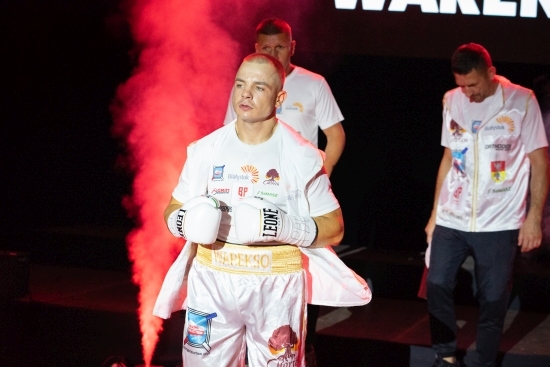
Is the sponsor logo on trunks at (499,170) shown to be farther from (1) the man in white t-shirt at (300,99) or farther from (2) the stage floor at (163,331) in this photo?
(2) the stage floor at (163,331)

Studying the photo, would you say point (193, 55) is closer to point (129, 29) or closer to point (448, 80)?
point (129, 29)

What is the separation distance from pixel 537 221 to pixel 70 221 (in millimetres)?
4833

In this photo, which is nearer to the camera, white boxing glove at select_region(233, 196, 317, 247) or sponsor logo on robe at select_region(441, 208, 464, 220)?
white boxing glove at select_region(233, 196, 317, 247)

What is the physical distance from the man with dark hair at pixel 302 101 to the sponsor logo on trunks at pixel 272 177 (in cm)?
147

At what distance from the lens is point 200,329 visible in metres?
3.12

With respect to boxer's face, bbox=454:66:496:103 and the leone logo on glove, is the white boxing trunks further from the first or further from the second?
boxer's face, bbox=454:66:496:103

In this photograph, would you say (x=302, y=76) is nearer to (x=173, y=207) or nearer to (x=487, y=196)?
(x=487, y=196)

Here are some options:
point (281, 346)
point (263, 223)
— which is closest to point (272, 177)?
point (263, 223)

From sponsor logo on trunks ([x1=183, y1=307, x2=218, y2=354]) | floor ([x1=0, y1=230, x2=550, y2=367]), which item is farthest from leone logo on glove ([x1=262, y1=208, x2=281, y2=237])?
floor ([x1=0, y1=230, x2=550, y2=367])

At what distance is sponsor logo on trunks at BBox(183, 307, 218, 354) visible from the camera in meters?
3.11

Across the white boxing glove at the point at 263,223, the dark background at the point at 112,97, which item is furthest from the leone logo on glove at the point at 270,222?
the dark background at the point at 112,97

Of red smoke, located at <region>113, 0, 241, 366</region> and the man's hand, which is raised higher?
red smoke, located at <region>113, 0, 241, 366</region>

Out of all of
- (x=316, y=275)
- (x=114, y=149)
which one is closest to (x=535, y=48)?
(x=316, y=275)

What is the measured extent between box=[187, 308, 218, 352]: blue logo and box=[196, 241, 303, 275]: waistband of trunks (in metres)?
0.21
